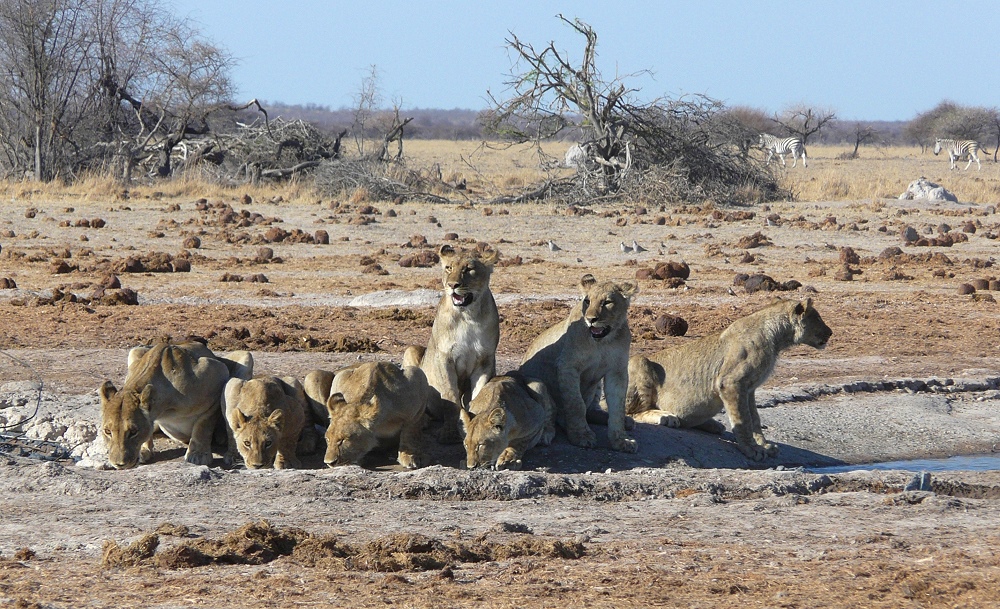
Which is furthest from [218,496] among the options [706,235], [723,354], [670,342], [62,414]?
[706,235]

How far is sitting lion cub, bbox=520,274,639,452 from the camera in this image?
26.9ft

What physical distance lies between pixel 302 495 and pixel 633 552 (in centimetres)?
202

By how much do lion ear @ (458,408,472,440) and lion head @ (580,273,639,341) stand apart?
3.37 feet

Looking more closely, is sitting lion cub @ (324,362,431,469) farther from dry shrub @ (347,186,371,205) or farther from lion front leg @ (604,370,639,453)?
dry shrub @ (347,186,371,205)

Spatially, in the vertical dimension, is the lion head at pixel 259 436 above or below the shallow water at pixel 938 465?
above

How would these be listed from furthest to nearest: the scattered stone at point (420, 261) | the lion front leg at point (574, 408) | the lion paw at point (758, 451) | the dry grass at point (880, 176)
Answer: the dry grass at point (880, 176), the scattered stone at point (420, 261), the lion paw at point (758, 451), the lion front leg at point (574, 408)

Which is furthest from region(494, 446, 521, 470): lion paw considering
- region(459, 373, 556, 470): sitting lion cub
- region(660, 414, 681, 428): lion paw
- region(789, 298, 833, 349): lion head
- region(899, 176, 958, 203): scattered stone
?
region(899, 176, 958, 203): scattered stone

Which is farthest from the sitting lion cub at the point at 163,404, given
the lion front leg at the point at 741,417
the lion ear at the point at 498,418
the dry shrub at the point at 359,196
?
the dry shrub at the point at 359,196

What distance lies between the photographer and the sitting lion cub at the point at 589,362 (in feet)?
26.9

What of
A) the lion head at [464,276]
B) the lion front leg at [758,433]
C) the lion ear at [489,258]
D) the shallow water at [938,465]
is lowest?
the shallow water at [938,465]

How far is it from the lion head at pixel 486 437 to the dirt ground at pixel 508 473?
30 centimetres

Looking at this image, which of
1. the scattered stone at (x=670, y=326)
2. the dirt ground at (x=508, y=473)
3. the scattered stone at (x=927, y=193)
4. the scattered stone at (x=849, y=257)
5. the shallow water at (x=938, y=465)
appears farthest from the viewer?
the scattered stone at (x=927, y=193)

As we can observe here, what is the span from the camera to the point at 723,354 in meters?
9.23

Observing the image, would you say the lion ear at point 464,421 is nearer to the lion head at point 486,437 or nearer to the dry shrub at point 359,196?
the lion head at point 486,437
